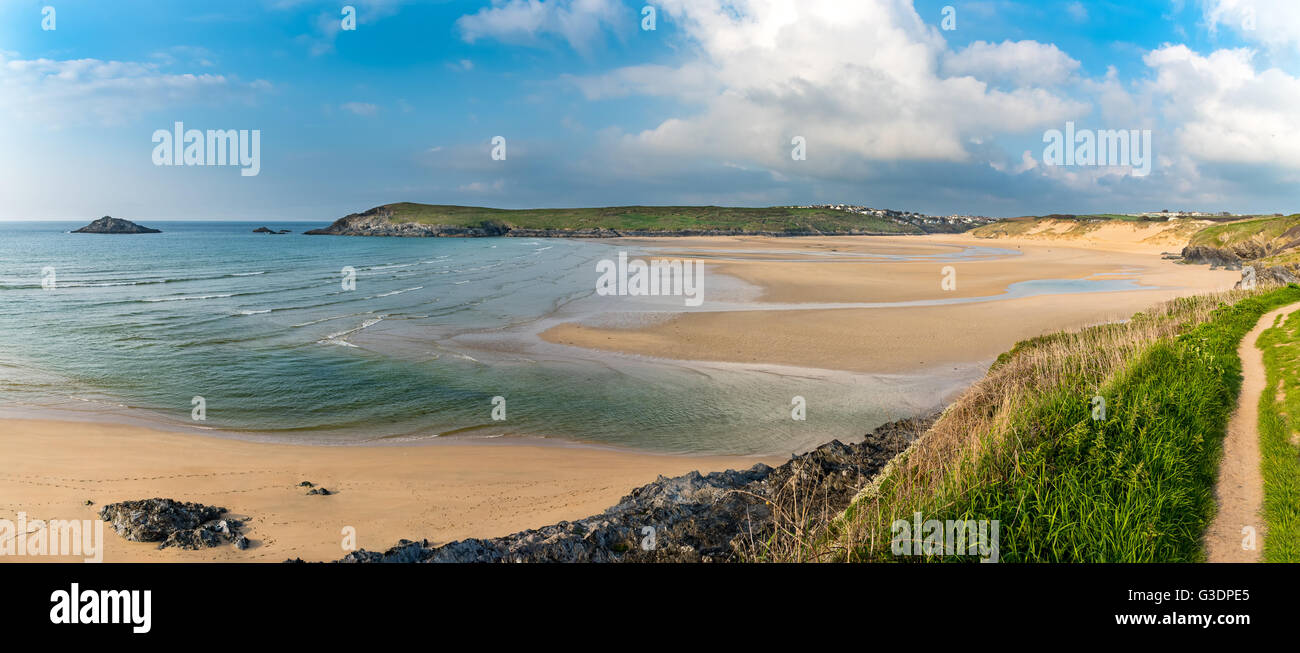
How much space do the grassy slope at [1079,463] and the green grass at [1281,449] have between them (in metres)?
0.47

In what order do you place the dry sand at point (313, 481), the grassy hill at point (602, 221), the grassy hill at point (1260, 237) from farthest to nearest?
the grassy hill at point (602, 221) < the grassy hill at point (1260, 237) < the dry sand at point (313, 481)

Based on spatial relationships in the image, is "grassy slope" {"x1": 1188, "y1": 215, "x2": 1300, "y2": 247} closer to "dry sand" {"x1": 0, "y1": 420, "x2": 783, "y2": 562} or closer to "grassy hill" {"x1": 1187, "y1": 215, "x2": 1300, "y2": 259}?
"grassy hill" {"x1": 1187, "y1": 215, "x2": 1300, "y2": 259}

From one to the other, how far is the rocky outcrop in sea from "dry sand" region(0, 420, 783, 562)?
1492 millimetres

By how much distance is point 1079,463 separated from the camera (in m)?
7.26

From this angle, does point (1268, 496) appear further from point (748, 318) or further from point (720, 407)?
point (748, 318)

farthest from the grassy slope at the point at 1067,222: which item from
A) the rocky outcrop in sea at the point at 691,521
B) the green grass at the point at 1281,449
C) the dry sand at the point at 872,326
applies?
the rocky outcrop in sea at the point at 691,521

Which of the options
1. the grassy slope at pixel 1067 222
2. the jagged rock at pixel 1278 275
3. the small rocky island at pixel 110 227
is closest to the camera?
the jagged rock at pixel 1278 275

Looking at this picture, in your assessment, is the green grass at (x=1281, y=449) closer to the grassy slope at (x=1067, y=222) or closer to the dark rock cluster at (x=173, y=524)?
the dark rock cluster at (x=173, y=524)

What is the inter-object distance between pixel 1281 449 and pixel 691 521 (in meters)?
7.67

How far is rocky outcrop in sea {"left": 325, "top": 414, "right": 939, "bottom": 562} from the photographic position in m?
6.79

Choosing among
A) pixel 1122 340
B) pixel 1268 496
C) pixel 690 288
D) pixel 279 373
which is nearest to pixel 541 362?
pixel 279 373

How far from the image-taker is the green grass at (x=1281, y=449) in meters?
5.60

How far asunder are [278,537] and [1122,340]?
1663 cm
